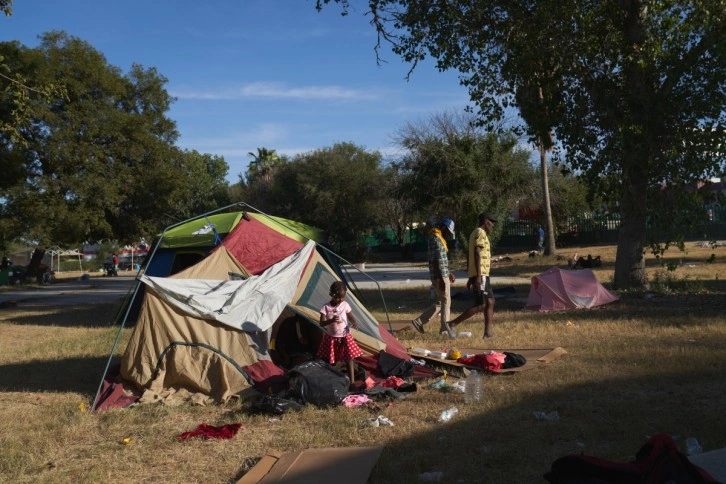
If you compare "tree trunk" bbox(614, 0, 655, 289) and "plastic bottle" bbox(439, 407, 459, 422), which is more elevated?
"tree trunk" bbox(614, 0, 655, 289)

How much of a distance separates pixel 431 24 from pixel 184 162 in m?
20.7

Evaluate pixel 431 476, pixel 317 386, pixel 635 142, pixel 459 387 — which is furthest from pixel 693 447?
pixel 635 142

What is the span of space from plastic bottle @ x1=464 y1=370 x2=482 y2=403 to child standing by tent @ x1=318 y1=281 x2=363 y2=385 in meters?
1.29

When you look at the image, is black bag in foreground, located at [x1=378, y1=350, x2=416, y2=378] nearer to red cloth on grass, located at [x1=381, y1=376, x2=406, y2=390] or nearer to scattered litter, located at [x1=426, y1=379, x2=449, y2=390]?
A: red cloth on grass, located at [x1=381, y1=376, x2=406, y2=390]

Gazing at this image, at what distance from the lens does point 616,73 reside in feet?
41.9

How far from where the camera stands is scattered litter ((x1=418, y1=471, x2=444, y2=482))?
4.61 metres

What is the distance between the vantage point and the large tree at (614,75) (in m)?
11.4

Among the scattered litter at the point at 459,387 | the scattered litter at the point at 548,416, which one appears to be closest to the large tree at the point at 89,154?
the scattered litter at the point at 459,387

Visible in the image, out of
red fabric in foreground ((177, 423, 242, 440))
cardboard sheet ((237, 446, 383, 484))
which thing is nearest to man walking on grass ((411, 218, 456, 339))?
red fabric in foreground ((177, 423, 242, 440))

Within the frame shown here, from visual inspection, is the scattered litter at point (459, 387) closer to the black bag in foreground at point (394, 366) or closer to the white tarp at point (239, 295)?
the black bag in foreground at point (394, 366)

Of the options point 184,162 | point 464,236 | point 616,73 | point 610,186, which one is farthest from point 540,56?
point 184,162

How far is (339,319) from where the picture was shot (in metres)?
7.50

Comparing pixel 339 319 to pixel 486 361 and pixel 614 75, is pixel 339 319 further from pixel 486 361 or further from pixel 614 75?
pixel 614 75

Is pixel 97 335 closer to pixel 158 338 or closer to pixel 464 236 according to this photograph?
pixel 158 338
